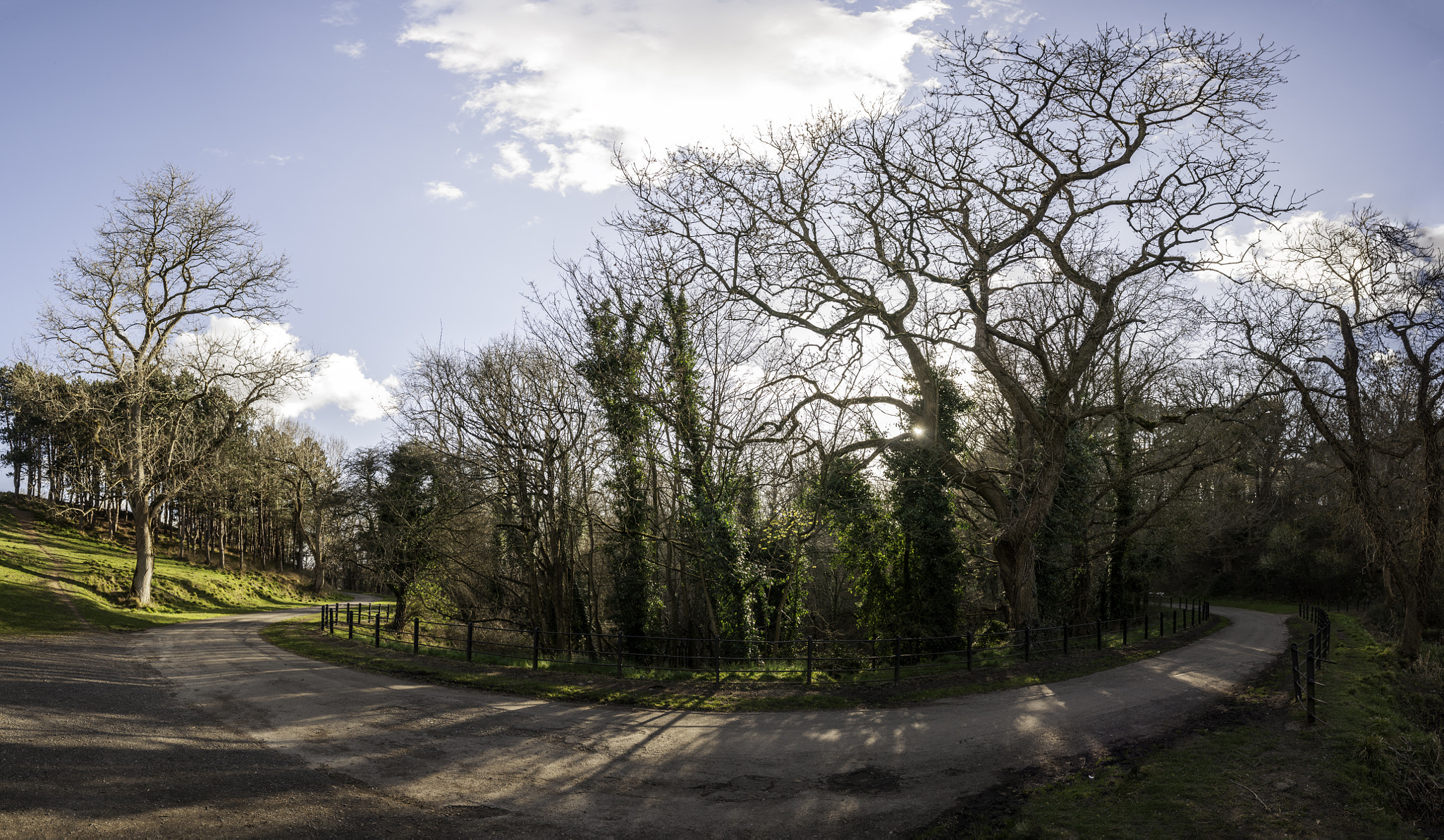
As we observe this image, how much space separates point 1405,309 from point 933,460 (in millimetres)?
11632

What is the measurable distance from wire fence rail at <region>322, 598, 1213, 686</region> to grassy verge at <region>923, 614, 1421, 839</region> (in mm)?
4003

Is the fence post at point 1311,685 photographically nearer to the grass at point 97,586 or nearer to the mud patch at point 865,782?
the mud patch at point 865,782

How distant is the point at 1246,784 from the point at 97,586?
35.4 m

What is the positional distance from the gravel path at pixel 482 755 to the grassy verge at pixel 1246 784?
628 mm

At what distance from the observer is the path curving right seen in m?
6.77

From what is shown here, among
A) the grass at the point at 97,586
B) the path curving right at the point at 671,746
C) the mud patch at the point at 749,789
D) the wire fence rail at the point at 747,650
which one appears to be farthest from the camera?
the grass at the point at 97,586

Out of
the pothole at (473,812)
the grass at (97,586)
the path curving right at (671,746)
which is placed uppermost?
the pothole at (473,812)

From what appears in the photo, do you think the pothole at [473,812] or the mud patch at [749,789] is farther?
the mud patch at [749,789]

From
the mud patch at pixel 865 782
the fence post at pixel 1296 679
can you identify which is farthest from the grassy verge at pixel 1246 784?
the mud patch at pixel 865 782

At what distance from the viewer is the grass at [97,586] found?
72.6 feet

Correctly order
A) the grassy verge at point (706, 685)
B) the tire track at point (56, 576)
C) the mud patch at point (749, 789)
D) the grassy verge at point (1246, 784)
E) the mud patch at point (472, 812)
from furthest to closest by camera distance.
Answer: the tire track at point (56, 576) → the grassy verge at point (706, 685) → the mud patch at point (749, 789) → the mud patch at point (472, 812) → the grassy verge at point (1246, 784)

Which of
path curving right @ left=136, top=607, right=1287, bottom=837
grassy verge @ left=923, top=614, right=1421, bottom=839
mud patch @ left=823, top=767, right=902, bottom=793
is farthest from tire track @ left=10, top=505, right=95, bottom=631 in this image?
grassy verge @ left=923, top=614, right=1421, bottom=839

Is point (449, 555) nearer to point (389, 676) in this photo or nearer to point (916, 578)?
point (389, 676)

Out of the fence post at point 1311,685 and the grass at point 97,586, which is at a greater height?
the fence post at point 1311,685
